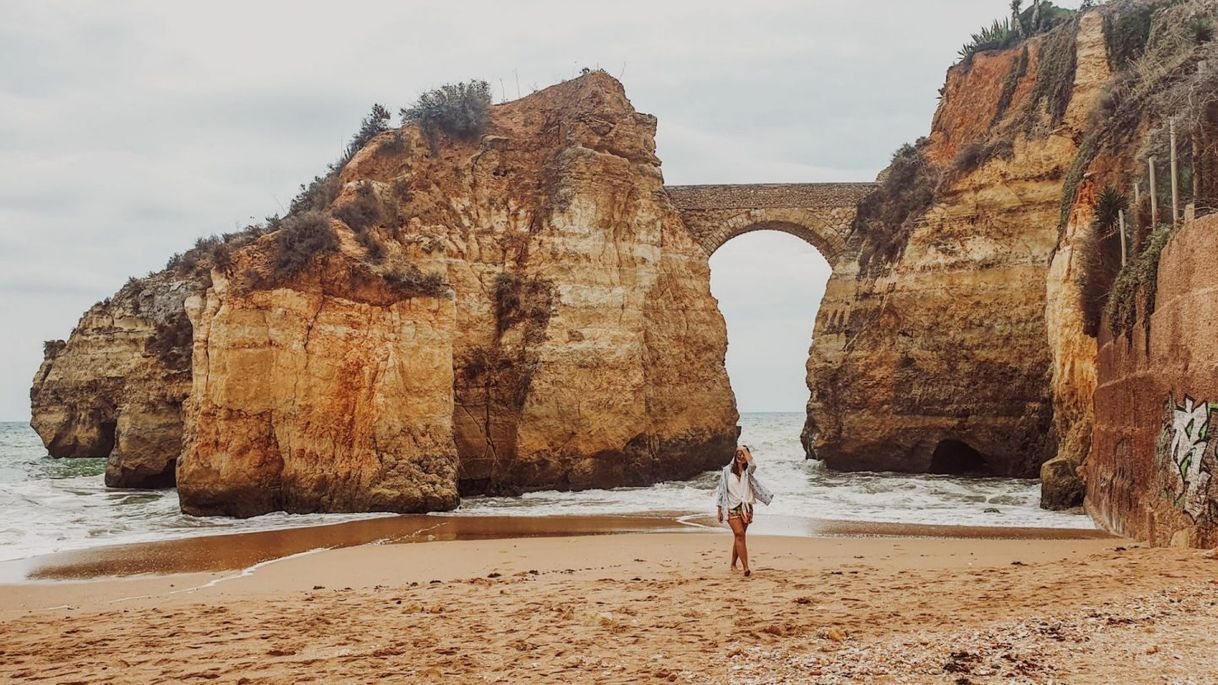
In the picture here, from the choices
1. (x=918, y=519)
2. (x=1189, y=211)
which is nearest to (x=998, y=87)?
(x=918, y=519)

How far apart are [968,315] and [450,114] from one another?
13.1 meters

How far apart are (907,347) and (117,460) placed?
19084 millimetres

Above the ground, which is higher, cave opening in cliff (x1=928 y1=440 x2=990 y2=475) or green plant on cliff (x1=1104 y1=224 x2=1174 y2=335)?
green plant on cliff (x1=1104 y1=224 x2=1174 y2=335)

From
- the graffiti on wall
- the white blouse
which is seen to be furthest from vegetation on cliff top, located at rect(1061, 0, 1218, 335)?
the white blouse

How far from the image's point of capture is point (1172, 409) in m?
8.83

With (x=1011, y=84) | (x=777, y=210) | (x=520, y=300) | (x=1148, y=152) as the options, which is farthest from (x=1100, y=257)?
(x=777, y=210)

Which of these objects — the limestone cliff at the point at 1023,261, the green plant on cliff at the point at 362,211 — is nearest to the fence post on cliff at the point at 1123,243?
the limestone cliff at the point at 1023,261

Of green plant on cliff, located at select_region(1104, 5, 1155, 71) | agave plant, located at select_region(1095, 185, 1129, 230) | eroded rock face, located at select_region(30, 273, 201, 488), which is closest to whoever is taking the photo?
agave plant, located at select_region(1095, 185, 1129, 230)

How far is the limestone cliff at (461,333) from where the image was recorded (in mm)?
15539

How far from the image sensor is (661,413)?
23344 mm

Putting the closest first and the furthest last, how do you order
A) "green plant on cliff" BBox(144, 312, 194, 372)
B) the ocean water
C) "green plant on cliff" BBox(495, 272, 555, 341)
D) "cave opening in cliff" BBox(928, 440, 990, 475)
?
the ocean water
"green plant on cliff" BBox(495, 272, 555, 341)
"green plant on cliff" BBox(144, 312, 194, 372)
"cave opening in cliff" BBox(928, 440, 990, 475)

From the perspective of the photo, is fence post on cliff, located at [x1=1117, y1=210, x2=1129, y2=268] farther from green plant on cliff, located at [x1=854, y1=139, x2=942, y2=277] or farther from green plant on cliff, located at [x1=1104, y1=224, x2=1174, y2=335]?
green plant on cliff, located at [x1=854, y1=139, x2=942, y2=277]

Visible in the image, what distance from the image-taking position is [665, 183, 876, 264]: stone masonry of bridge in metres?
30.4

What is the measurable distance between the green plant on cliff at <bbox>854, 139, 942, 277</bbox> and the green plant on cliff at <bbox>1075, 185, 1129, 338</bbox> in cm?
1039
